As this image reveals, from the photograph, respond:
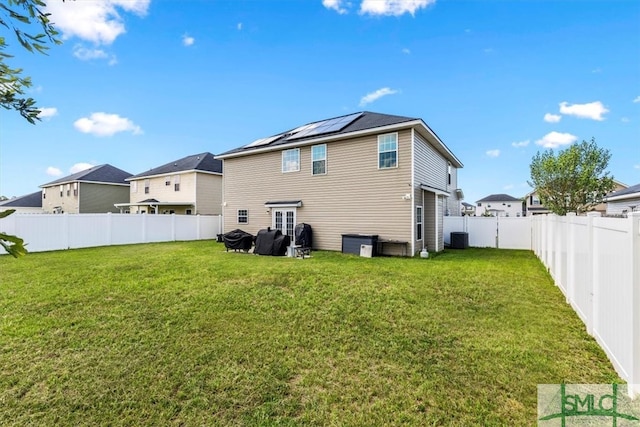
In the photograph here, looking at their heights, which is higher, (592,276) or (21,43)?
(21,43)

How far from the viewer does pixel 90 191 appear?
86.3 feet

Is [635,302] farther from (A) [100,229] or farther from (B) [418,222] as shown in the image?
(A) [100,229]

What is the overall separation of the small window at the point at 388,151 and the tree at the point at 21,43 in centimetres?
1074

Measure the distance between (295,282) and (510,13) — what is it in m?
11.6

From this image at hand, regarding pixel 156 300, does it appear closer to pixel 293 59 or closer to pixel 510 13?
pixel 293 59

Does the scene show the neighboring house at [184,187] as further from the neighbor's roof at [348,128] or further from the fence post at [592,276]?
the fence post at [592,276]

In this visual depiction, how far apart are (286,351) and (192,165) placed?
21.7 meters

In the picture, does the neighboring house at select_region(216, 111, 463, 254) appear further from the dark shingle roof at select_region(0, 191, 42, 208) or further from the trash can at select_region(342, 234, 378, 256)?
the dark shingle roof at select_region(0, 191, 42, 208)

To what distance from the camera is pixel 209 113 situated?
17266 millimetres

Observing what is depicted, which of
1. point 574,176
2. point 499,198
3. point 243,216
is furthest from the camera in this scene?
point 499,198

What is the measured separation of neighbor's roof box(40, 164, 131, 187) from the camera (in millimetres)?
26594

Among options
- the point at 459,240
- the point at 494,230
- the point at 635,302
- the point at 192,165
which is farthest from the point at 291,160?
the point at 635,302

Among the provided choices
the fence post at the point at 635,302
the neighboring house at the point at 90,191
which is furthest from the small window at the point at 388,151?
the neighboring house at the point at 90,191

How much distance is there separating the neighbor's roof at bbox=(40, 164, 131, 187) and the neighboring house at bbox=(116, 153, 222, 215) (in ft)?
15.0
